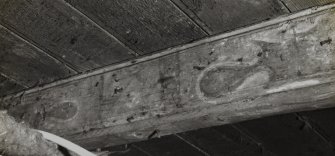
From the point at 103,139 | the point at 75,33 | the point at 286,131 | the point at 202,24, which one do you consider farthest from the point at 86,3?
the point at 286,131

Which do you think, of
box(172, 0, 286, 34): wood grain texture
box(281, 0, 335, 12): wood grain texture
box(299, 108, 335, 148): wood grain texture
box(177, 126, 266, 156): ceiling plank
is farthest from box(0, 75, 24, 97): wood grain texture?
box(299, 108, 335, 148): wood grain texture

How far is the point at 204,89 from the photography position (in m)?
1.40

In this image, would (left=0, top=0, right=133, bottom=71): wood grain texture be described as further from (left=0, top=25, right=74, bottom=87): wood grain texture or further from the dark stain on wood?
the dark stain on wood

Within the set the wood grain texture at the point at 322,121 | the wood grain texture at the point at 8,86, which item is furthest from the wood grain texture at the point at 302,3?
the wood grain texture at the point at 8,86

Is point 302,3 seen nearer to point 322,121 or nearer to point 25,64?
point 322,121

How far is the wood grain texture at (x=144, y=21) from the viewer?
1.38 m

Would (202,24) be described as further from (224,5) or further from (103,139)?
(103,139)

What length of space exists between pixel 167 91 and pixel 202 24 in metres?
0.27

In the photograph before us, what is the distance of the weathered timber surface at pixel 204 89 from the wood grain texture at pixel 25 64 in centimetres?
7

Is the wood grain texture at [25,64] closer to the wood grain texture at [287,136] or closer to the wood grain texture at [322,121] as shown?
the wood grain texture at [287,136]

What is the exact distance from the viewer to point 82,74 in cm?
171

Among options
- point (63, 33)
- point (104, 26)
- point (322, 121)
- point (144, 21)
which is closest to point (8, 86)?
point (63, 33)

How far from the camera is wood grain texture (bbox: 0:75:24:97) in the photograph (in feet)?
5.98

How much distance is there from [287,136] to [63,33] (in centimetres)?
127
